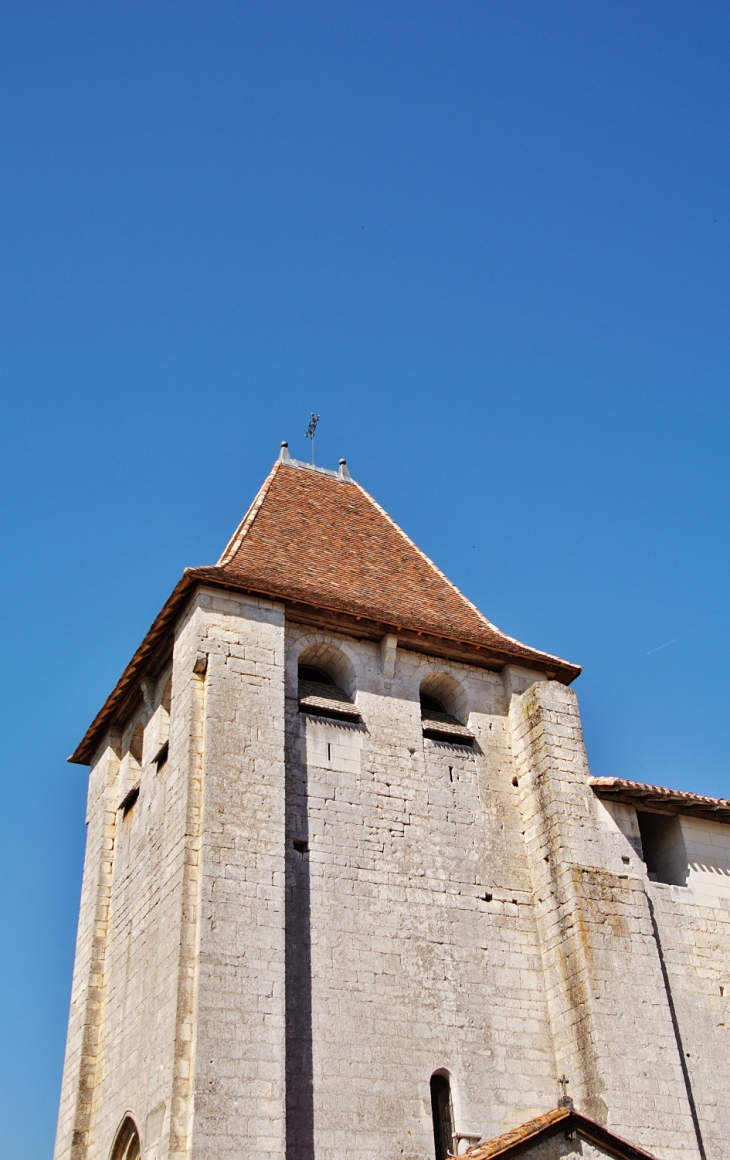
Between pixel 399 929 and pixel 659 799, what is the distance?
12.6 feet

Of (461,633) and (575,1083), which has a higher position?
(461,633)

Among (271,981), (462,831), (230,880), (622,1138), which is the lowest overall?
(622,1138)

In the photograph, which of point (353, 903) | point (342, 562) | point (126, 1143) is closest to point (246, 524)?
point (342, 562)

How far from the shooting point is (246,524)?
652 inches

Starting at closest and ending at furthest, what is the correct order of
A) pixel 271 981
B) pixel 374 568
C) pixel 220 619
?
1. pixel 271 981
2. pixel 220 619
3. pixel 374 568

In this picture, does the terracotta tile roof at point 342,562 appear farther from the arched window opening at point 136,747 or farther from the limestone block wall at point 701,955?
the limestone block wall at point 701,955

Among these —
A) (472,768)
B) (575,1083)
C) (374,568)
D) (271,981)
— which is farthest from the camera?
(374,568)

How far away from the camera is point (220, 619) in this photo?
13.6 metres

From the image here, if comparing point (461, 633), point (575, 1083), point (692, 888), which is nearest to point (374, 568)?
point (461, 633)

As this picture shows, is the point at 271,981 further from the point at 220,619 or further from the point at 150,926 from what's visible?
the point at 220,619

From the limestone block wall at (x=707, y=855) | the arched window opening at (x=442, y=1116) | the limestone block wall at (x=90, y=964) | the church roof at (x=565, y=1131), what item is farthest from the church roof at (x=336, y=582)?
the church roof at (x=565, y=1131)

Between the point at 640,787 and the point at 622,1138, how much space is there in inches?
162

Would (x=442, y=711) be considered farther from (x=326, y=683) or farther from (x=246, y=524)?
(x=246, y=524)

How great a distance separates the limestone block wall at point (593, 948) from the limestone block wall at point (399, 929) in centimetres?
31
